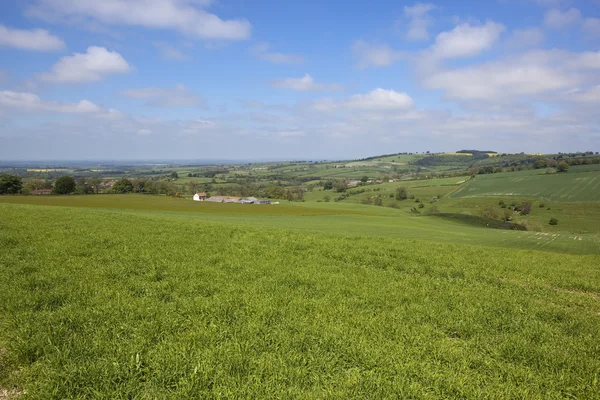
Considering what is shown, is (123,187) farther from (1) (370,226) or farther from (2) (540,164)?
(2) (540,164)

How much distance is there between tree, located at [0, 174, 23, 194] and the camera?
70.6 metres

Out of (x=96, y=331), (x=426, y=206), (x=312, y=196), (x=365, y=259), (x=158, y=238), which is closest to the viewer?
(x=96, y=331)

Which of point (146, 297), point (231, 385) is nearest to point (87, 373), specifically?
point (231, 385)

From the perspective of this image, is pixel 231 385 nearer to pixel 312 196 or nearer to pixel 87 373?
pixel 87 373

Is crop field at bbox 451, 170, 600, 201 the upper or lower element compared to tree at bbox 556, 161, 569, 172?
lower

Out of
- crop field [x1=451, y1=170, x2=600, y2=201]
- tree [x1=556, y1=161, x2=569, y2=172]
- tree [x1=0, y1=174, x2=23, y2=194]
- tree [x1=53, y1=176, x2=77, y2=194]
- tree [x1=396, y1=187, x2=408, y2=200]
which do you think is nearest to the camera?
tree [x1=0, y1=174, x2=23, y2=194]

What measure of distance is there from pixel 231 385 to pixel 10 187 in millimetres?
94777

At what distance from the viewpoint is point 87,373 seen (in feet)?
13.2

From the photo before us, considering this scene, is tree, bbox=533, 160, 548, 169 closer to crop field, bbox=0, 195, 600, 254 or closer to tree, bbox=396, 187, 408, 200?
tree, bbox=396, 187, 408, 200

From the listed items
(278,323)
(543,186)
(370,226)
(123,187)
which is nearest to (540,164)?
(543,186)

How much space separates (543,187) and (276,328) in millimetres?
134519

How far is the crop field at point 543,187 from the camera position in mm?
97125

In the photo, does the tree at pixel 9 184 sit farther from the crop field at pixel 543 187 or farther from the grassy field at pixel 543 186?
the crop field at pixel 543 187

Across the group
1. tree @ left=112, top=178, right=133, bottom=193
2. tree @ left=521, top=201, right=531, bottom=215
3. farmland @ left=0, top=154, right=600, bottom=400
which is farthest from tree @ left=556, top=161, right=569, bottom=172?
tree @ left=112, top=178, right=133, bottom=193
